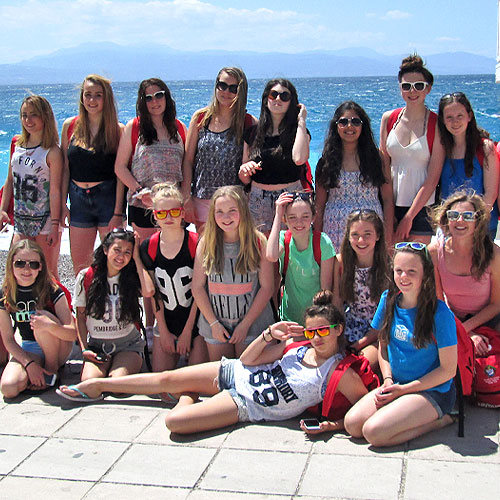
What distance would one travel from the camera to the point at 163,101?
510 cm

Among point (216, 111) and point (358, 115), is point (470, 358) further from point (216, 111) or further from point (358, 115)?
point (216, 111)

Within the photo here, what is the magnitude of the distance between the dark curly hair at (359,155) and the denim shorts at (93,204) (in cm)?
176

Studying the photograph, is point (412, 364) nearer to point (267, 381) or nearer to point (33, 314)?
point (267, 381)

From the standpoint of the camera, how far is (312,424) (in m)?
3.67

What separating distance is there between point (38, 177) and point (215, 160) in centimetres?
151

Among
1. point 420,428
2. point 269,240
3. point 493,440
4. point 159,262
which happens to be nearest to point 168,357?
point 159,262

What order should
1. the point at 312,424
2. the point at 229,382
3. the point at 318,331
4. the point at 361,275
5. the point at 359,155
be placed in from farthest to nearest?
the point at 359,155 → the point at 361,275 → the point at 229,382 → the point at 318,331 → the point at 312,424

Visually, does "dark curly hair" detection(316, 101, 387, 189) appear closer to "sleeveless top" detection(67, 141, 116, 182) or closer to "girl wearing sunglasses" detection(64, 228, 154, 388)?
"girl wearing sunglasses" detection(64, 228, 154, 388)

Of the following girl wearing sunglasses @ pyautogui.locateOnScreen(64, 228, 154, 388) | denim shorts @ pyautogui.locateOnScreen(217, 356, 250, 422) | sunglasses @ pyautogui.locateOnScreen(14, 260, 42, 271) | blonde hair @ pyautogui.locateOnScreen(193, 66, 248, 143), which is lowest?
denim shorts @ pyautogui.locateOnScreen(217, 356, 250, 422)

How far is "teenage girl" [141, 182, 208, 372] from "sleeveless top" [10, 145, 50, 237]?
123 cm

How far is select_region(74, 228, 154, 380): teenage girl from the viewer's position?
460cm

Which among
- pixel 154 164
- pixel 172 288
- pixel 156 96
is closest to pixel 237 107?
pixel 156 96

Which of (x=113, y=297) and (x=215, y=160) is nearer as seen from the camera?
(x=113, y=297)

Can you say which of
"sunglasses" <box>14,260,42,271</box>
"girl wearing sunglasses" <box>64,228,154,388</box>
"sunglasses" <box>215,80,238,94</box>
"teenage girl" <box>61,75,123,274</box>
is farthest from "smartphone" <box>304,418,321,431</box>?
"sunglasses" <box>215,80,238,94</box>
